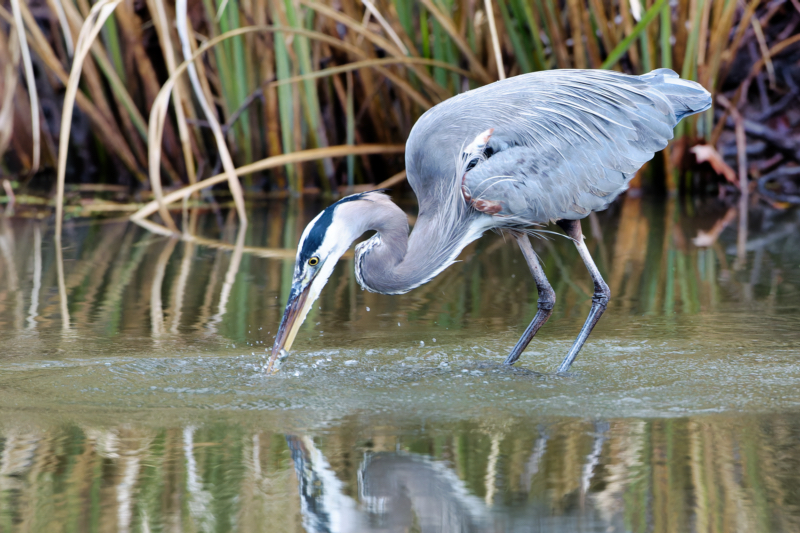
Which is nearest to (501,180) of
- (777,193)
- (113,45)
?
(113,45)

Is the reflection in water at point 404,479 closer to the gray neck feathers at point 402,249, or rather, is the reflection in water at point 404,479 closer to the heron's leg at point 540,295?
the gray neck feathers at point 402,249

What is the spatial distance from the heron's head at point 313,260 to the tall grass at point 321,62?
281cm

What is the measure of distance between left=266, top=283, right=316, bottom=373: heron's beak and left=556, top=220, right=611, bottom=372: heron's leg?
1.01m

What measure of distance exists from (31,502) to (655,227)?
222 inches

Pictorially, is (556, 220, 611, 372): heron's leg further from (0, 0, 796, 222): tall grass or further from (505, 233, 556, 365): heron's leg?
(0, 0, 796, 222): tall grass

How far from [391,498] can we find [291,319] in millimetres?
1484

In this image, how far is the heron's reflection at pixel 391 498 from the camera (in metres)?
2.44

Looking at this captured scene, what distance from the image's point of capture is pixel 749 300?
511cm

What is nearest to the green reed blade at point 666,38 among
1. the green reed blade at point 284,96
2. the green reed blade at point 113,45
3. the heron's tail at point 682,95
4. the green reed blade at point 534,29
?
the green reed blade at point 534,29

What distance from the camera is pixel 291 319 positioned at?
13.1 ft

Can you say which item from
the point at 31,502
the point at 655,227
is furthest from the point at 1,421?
the point at 655,227

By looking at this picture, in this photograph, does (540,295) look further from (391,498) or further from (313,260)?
(391,498)

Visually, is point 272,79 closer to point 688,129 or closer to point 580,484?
point 688,129

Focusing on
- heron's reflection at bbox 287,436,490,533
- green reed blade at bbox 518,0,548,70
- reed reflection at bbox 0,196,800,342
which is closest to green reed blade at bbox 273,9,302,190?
reed reflection at bbox 0,196,800,342
